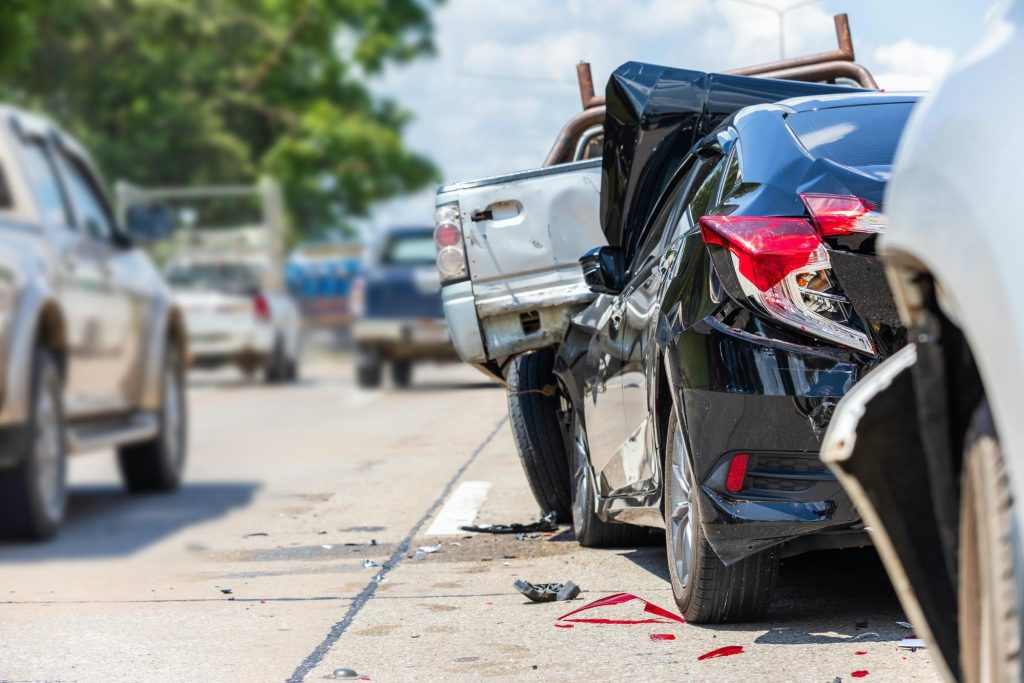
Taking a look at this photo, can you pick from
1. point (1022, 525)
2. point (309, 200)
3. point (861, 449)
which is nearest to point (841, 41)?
point (861, 449)

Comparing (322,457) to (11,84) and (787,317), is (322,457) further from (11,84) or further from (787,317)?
(11,84)

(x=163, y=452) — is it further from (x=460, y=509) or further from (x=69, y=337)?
(x=460, y=509)

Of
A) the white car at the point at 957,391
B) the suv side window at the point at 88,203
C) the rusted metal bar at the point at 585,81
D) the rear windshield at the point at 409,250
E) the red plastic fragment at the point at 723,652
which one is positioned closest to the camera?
the white car at the point at 957,391

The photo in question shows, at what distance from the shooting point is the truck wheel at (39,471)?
811 centimetres

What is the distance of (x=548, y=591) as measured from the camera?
6.15 m

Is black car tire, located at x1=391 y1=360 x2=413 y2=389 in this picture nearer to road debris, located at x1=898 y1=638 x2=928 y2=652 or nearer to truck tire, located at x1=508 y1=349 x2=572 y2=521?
truck tire, located at x1=508 y1=349 x2=572 y2=521

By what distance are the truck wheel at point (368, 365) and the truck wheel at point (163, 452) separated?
35.5 feet

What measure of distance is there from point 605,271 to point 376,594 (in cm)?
137

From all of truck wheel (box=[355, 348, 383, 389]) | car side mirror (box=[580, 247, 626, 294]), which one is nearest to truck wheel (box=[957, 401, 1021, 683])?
car side mirror (box=[580, 247, 626, 294])

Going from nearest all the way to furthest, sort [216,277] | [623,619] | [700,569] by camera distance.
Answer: [700,569] → [623,619] → [216,277]

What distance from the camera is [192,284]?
2422 centimetres

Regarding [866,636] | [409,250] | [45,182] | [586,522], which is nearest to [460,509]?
[586,522]

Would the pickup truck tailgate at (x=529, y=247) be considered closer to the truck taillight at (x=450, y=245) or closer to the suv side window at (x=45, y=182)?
the truck taillight at (x=450, y=245)

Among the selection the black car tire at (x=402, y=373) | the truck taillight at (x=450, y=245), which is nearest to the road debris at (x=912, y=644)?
the truck taillight at (x=450, y=245)
